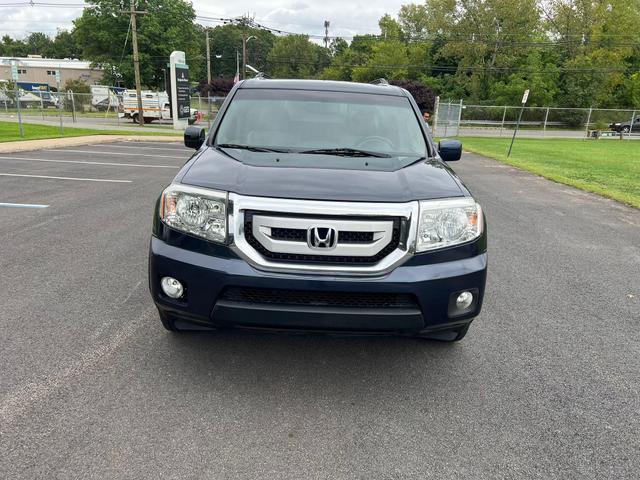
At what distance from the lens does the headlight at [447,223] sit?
109 inches

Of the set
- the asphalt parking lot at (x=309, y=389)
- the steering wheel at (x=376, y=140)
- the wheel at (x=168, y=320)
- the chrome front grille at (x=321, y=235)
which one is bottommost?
the asphalt parking lot at (x=309, y=389)

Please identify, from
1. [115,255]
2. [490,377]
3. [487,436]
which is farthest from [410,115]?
[115,255]

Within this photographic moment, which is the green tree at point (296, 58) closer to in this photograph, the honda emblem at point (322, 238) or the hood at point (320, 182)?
the hood at point (320, 182)

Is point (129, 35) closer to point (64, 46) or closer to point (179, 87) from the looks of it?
point (179, 87)

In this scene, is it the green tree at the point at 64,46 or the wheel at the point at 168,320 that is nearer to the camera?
the wheel at the point at 168,320

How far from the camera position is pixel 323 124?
4012mm

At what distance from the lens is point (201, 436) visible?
2510 mm

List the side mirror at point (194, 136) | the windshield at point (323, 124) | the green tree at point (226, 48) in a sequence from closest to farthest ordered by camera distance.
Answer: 1. the windshield at point (323, 124)
2. the side mirror at point (194, 136)
3. the green tree at point (226, 48)

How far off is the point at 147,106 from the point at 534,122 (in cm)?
3300

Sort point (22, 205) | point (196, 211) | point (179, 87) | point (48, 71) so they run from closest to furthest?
point (196, 211)
point (22, 205)
point (179, 87)
point (48, 71)

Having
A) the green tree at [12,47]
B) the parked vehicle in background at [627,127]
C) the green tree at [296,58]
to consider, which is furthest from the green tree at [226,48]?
the parked vehicle in background at [627,127]

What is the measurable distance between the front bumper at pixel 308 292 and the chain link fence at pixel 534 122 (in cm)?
3269

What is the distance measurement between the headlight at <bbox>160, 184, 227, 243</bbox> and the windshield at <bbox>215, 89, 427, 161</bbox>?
98 centimetres

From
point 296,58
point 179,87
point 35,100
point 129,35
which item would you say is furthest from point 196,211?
point 296,58
